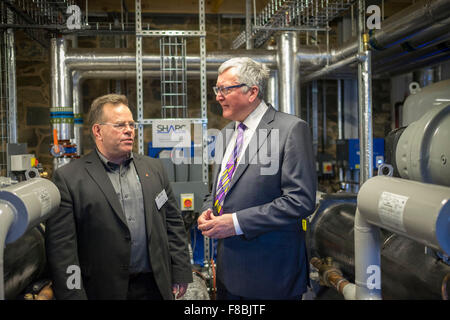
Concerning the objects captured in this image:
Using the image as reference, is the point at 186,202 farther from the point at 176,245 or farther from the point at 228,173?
the point at 228,173

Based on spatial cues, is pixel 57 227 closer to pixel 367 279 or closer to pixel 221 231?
pixel 221 231

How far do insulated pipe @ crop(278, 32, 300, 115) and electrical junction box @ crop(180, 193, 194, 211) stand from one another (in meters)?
1.31

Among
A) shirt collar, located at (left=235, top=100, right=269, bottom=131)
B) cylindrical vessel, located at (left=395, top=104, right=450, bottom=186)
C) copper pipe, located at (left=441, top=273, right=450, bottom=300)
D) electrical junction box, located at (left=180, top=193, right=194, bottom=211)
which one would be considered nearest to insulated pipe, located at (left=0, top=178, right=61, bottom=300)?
shirt collar, located at (left=235, top=100, right=269, bottom=131)

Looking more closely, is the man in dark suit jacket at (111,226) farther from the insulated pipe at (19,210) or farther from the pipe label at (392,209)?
the pipe label at (392,209)

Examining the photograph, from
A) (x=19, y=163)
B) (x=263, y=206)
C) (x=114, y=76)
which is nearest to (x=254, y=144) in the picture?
(x=263, y=206)

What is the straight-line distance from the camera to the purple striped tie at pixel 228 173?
1658 mm

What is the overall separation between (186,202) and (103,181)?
1742 millimetres

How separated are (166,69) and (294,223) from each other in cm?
254

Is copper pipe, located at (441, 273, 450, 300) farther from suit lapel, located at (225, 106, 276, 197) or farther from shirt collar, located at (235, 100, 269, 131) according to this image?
shirt collar, located at (235, 100, 269, 131)

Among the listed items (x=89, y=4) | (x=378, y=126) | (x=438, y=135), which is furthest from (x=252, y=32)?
(x=438, y=135)

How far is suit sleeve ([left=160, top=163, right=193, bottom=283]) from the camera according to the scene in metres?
1.72

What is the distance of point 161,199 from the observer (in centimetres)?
168

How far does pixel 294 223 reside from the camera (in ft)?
5.14

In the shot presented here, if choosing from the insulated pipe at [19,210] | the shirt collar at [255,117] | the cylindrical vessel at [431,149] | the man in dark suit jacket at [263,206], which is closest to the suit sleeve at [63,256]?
the insulated pipe at [19,210]
